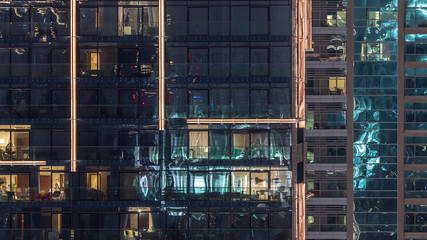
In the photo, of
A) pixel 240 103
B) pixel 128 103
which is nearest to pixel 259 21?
pixel 240 103

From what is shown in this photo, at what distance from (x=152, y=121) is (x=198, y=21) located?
4.64 meters

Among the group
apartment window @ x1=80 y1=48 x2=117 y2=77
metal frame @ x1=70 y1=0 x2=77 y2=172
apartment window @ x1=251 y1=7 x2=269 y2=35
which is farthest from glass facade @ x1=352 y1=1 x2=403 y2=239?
metal frame @ x1=70 y1=0 x2=77 y2=172

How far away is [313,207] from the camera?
7244cm

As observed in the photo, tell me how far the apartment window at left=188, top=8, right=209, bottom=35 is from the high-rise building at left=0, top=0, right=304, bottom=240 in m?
0.04

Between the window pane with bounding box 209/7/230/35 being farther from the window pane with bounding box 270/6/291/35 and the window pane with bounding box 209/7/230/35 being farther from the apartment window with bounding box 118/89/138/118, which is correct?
the apartment window with bounding box 118/89/138/118

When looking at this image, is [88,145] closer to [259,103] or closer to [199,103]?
[199,103]

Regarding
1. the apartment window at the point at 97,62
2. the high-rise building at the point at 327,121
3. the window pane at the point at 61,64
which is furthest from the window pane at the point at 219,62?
the high-rise building at the point at 327,121

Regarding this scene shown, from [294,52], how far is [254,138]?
12.9ft

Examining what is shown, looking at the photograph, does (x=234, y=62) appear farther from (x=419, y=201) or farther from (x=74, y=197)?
(x=419, y=201)

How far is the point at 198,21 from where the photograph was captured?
46062 millimetres

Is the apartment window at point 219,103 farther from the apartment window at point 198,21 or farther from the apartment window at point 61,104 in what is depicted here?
the apartment window at point 61,104

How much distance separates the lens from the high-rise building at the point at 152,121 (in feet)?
149

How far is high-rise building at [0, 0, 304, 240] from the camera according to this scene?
4547cm

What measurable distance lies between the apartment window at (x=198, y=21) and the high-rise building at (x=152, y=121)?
0.04 metres
